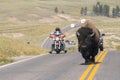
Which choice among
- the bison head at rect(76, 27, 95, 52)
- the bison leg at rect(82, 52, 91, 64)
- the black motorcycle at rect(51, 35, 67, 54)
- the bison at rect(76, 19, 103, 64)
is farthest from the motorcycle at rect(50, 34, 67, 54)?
the bison head at rect(76, 27, 95, 52)

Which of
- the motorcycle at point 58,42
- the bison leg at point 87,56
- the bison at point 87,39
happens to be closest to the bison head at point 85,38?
the bison at point 87,39

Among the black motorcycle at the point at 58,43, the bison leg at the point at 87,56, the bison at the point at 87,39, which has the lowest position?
the black motorcycle at the point at 58,43

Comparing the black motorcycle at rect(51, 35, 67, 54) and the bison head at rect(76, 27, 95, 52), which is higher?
the bison head at rect(76, 27, 95, 52)

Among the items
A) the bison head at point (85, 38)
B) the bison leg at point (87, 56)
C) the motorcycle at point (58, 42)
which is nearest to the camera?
the bison head at point (85, 38)

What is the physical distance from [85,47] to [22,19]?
175 m

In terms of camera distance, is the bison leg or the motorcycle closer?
the bison leg

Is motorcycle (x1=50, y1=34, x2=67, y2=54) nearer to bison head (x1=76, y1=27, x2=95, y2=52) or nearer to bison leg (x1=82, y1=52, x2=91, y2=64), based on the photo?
bison leg (x1=82, y1=52, x2=91, y2=64)

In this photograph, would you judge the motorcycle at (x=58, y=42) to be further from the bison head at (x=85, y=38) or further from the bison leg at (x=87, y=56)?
the bison head at (x=85, y=38)

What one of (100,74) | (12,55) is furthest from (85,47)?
(12,55)

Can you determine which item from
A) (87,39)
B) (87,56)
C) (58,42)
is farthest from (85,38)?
(58,42)

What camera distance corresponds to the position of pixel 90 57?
73.7 ft

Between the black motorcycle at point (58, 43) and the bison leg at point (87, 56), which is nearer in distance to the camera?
the bison leg at point (87, 56)

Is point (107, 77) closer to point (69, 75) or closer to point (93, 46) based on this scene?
point (69, 75)

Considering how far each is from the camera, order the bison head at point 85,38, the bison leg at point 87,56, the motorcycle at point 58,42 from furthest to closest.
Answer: the motorcycle at point 58,42
the bison leg at point 87,56
the bison head at point 85,38
